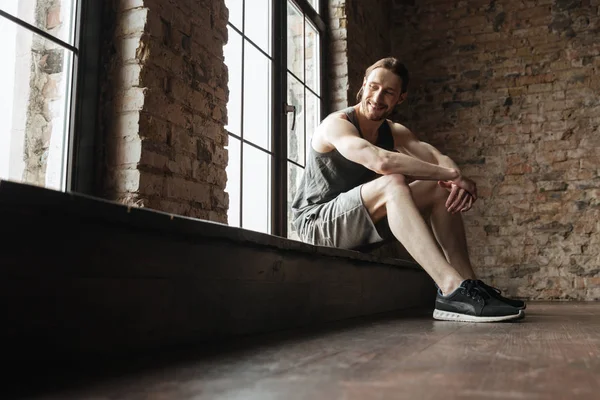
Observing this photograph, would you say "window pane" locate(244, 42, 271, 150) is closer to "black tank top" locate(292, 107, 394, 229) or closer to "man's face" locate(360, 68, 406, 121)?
"black tank top" locate(292, 107, 394, 229)

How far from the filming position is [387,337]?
1484 mm

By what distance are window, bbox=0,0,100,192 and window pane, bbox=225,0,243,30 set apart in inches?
38.8

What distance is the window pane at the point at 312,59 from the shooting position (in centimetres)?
427

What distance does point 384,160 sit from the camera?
2.20 m

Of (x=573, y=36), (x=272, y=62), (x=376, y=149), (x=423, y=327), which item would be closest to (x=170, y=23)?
(x=376, y=149)

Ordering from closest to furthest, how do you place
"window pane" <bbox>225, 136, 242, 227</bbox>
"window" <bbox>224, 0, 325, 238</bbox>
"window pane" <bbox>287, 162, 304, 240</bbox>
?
"window pane" <bbox>225, 136, 242, 227</bbox>
"window" <bbox>224, 0, 325, 238</bbox>
"window pane" <bbox>287, 162, 304, 240</bbox>

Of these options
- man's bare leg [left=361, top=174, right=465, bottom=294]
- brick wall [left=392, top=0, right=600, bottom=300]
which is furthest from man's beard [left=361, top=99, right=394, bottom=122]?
brick wall [left=392, top=0, right=600, bottom=300]

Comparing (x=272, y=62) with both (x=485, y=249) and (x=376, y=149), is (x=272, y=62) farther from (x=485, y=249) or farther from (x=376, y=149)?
(x=485, y=249)

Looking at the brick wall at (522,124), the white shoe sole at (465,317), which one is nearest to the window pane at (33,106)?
the white shoe sole at (465,317)

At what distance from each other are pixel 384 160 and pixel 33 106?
48.9 inches

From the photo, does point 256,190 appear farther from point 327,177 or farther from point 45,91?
point 45,91

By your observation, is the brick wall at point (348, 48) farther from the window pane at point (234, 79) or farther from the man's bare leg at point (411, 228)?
the man's bare leg at point (411, 228)

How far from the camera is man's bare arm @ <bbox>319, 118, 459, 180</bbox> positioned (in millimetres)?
2205

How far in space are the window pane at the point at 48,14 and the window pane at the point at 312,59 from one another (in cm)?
233
